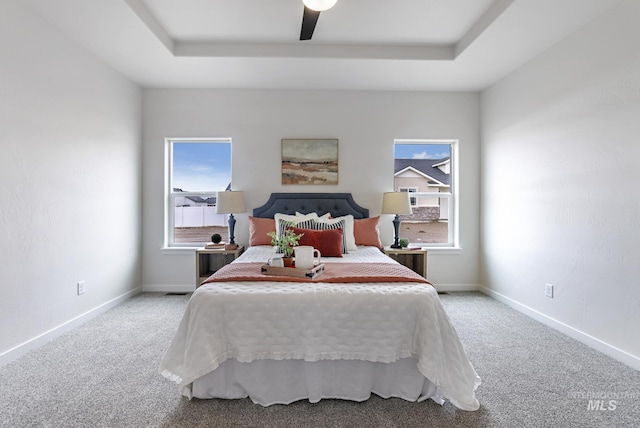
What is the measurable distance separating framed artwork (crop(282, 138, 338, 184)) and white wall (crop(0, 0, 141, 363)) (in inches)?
76.9

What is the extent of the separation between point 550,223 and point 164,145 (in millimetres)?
4576

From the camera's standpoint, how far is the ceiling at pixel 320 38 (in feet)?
8.94

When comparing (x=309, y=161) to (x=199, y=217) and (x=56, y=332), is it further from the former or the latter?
(x=56, y=332)

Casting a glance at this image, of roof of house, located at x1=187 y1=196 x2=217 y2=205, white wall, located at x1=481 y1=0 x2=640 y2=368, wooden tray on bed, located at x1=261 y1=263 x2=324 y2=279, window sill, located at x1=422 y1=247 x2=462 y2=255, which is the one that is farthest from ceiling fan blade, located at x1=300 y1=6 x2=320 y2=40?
window sill, located at x1=422 y1=247 x2=462 y2=255

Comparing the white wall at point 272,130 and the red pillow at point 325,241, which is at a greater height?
the white wall at point 272,130

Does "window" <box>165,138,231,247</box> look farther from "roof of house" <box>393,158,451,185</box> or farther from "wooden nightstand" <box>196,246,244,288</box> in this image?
"roof of house" <box>393,158,451,185</box>

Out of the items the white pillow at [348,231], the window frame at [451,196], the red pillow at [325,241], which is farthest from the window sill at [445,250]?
the red pillow at [325,241]

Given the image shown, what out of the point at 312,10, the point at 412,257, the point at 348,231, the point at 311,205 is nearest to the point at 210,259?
the point at 311,205

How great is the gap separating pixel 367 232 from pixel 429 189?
1.28 metres

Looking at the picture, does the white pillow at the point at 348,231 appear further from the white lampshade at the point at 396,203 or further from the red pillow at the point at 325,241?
the white lampshade at the point at 396,203

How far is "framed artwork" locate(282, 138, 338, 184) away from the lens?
4.36 meters

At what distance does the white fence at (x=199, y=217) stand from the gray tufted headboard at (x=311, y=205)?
645 millimetres

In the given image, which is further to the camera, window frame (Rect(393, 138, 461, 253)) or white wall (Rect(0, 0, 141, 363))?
window frame (Rect(393, 138, 461, 253))

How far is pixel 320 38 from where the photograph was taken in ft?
10.9
